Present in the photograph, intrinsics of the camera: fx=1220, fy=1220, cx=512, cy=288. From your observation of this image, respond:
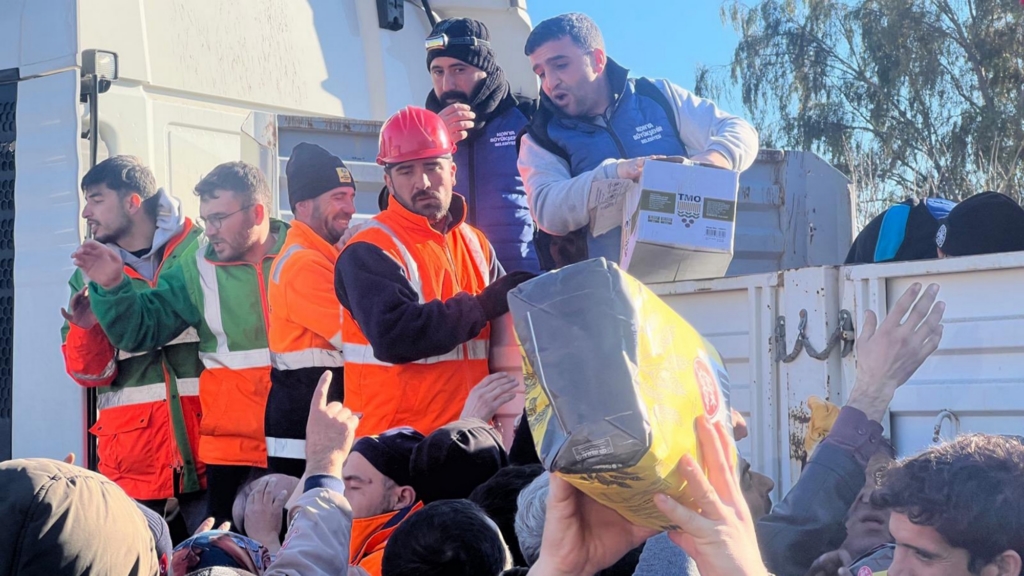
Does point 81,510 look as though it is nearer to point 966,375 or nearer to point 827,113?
point 966,375

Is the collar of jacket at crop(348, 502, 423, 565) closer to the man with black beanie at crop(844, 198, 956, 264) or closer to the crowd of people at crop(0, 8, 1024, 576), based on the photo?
the crowd of people at crop(0, 8, 1024, 576)

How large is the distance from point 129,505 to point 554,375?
0.93m

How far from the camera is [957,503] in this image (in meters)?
2.12

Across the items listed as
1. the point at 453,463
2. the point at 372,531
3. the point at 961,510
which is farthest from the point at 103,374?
the point at 961,510

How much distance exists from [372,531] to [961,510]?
161 centimetres

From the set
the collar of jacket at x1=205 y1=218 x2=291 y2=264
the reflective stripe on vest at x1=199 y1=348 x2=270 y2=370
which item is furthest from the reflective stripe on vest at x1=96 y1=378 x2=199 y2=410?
the collar of jacket at x1=205 y1=218 x2=291 y2=264

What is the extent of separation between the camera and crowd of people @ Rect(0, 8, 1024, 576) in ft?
6.69

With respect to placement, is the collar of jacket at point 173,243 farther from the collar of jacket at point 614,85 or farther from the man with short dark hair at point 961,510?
the man with short dark hair at point 961,510

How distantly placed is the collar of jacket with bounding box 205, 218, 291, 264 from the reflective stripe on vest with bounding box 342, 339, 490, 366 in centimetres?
75

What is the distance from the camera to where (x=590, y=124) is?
423 cm

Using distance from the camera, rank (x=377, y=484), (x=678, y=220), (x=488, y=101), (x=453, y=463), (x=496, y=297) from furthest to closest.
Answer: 1. (x=488, y=101)
2. (x=496, y=297)
3. (x=678, y=220)
4. (x=377, y=484)
5. (x=453, y=463)

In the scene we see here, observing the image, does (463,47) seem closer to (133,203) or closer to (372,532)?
(133,203)

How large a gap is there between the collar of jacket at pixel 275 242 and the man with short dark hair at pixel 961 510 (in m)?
2.80

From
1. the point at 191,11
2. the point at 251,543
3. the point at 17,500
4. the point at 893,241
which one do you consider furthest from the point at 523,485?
the point at 191,11
